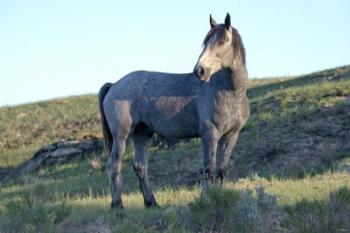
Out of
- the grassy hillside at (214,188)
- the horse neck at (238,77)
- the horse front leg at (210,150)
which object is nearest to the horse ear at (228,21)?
the horse neck at (238,77)

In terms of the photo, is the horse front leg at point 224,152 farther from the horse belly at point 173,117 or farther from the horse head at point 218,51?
the horse head at point 218,51

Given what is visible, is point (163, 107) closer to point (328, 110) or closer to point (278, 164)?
point (278, 164)

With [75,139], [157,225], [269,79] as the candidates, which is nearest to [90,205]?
[157,225]

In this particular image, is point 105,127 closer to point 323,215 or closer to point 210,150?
point 210,150

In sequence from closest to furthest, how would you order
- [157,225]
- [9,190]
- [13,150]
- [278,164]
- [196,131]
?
[157,225]
[196,131]
[278,164]
[9,190]
[13,150]

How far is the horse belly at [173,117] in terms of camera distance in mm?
10117

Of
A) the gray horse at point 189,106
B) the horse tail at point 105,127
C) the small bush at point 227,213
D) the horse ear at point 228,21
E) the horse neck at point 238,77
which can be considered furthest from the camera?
the horse tail at point 105,127

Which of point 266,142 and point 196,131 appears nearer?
point 196,131

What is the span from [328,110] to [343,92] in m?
1.84

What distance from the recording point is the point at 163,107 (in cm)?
1034

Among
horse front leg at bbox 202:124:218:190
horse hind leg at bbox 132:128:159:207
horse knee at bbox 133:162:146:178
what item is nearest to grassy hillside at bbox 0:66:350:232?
horse hind leg at bbox 132:128:159:207

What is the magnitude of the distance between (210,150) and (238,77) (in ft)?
4.15

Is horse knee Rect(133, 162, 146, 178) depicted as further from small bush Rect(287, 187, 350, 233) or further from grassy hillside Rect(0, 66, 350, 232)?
small bush Rect(287, 187, 350, 233)

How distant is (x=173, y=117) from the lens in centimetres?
1023
